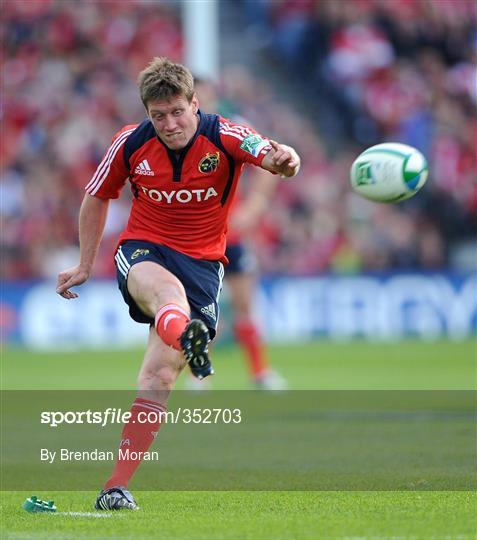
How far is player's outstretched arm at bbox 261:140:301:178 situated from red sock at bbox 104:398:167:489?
1308 mm

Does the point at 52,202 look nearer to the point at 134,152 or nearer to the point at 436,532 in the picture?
the point at 134,152

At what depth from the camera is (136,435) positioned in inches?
234

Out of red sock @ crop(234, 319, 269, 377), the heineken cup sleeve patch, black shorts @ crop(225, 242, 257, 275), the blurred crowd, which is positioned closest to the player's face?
the heineken cup sleeve patch

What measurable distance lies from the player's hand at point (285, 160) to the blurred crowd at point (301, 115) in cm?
1295

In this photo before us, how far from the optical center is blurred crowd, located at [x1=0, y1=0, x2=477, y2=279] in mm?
19203

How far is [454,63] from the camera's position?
21.0 metres

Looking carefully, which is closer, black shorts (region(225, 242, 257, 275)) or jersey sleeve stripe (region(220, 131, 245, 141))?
jersey sleeve stripe (region(220, 131, 245, 141))

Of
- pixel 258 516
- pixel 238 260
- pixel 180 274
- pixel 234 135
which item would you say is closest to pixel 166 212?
pixel 180 274

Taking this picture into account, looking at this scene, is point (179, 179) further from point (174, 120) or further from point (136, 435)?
point (136, 435)

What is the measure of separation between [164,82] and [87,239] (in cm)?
105

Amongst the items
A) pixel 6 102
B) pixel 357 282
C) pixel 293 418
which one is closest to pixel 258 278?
pixel 357 282

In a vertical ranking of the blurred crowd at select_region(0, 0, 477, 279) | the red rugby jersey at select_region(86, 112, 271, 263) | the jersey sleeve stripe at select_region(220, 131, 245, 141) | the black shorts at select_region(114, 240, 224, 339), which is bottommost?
the black shorts at select_region(114, 240, 224, 339)

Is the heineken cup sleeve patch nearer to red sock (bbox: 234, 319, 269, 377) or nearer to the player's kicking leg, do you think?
the player's kicking leg

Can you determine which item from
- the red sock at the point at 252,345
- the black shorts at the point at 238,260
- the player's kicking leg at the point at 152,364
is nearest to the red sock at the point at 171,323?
the player's kicking leg at the point at 152,364
